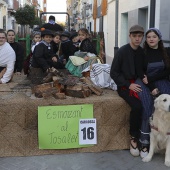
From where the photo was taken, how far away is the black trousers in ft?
13.9

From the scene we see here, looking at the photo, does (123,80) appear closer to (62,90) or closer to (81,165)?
(62,90)

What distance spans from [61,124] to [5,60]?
1845mm

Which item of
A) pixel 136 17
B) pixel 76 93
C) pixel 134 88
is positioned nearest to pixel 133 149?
pixel 134 88

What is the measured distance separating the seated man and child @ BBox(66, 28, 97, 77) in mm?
1200

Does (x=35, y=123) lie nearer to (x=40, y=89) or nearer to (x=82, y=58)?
(x=40, y=89)

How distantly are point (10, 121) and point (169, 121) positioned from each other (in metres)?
2.05

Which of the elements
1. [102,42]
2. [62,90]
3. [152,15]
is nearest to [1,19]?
[102,42]

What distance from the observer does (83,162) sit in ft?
13.5

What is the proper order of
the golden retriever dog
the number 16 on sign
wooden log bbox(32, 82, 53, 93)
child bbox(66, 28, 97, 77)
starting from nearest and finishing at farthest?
the golden retriever dog → the number 16 on sign → wooden log bbox(32, 82, 53, 93) → child bbox(66, 28, 97, 77)

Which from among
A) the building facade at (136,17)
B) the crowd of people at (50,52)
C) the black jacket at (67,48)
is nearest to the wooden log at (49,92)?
the crowd of people at (50,52)

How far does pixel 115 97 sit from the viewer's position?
4.54 m

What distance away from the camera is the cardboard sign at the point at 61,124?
429 centimetres

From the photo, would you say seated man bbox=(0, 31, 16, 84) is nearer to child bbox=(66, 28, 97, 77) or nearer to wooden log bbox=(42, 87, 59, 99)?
child bbox=(66, 28, 97, 77)

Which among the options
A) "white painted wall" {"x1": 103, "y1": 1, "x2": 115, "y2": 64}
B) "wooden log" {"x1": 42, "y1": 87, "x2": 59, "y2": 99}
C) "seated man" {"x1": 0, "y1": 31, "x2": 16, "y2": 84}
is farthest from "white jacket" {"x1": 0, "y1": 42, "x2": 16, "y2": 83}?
"white painted wall" {"x1": 103, "y1": 1, "x2": 115, "y2": 64}
